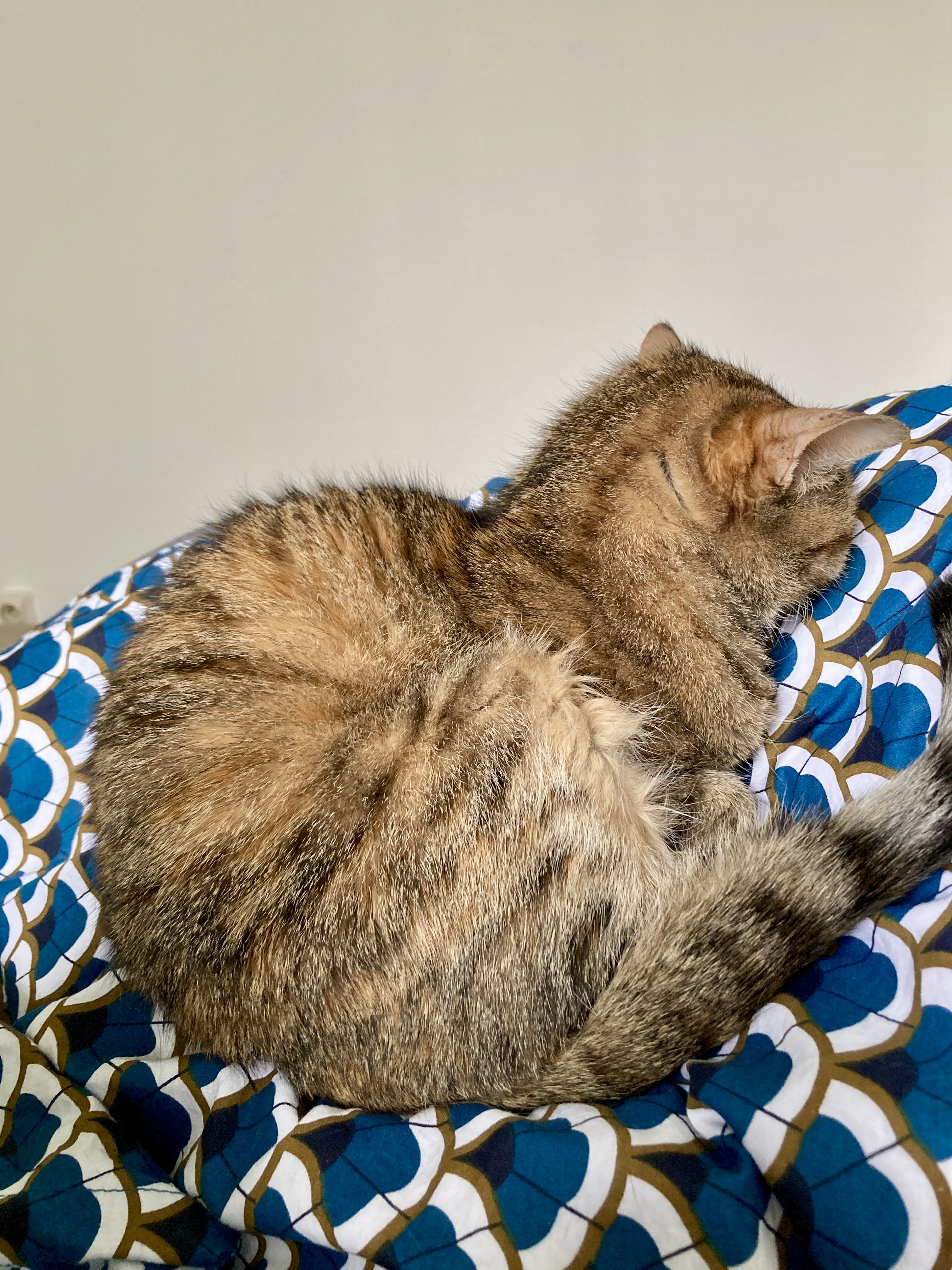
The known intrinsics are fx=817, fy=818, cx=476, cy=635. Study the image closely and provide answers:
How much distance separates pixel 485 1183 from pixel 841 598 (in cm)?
94

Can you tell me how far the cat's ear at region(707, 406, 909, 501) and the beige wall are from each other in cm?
109

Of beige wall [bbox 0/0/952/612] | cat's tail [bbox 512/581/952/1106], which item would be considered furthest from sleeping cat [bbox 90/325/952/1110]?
beige wall [bbox 0/0/952/612]

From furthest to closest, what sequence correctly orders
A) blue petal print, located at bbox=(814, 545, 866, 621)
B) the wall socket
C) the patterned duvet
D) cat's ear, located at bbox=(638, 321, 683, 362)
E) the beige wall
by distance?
the wall socket < the beige wall < cat's ear, located at bbox=(638, 321, 683, 362) < blue petal print, located at bbox=(814, 545, 866, 621) < the patterned duvet

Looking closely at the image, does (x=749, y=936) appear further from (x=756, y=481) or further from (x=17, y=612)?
(x=17, y=612)

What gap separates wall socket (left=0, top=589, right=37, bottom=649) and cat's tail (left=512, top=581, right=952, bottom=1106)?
2439mm

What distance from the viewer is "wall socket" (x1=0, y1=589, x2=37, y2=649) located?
2.72 meters

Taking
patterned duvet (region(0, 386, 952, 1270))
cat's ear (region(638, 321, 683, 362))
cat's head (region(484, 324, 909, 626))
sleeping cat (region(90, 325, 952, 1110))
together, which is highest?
cat's ear (region(638, 321, 683, 362))

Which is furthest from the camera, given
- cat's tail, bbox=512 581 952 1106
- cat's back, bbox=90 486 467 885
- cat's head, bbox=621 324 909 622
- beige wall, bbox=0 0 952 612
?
beige wall, bbox=0 0 952 612

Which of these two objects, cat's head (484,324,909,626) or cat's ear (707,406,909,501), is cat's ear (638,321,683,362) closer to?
cat's head (484,324,909,626)

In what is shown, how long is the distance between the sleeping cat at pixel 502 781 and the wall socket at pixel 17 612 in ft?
5.84

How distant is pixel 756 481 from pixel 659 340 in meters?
0.45

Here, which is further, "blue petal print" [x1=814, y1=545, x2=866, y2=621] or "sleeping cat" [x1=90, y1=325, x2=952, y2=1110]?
"blue petal print" [x1=814, y1=545, x2=866, y2=621]

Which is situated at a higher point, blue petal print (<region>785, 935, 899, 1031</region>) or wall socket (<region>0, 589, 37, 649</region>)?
wall socket (<region>0, 589, 37, 649</region>)

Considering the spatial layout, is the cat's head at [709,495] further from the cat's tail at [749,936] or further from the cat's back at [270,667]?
the cat's tail at [749,936]
